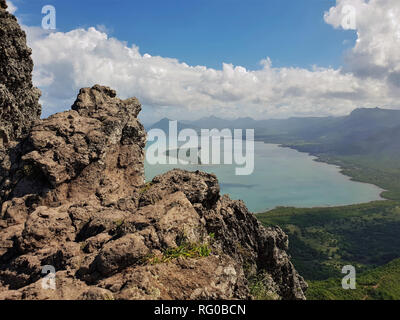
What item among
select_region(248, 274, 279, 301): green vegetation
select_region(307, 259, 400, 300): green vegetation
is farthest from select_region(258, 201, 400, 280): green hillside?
select_region(248, 274, 279, 301): green vegetation

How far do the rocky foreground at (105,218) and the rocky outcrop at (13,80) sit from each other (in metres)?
0.06

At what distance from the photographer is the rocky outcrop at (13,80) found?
49.3 feet

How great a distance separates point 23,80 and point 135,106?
6.79 meters

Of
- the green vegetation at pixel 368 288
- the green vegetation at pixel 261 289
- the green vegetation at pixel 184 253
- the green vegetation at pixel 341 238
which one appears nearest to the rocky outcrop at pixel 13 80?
the green vegetation at pixel 184 253

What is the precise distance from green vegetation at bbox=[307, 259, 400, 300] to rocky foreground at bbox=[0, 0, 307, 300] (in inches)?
Result: 1756

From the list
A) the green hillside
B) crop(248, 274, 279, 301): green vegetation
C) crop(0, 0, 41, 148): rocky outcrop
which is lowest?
the green hillside

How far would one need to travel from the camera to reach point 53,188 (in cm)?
1180

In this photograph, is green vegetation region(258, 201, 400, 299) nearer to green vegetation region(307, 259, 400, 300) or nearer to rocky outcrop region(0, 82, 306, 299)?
green vegetation region(307, 259, 400, 300)

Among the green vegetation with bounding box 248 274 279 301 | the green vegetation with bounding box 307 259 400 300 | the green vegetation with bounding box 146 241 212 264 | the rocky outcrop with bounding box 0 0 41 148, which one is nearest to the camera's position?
the green vegetation with bounding box 146 241 212 264

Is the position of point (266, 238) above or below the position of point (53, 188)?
below

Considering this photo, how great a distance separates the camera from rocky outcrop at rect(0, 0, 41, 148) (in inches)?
592
